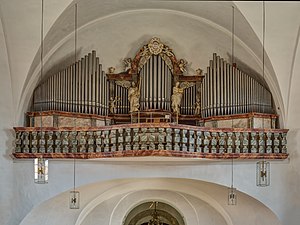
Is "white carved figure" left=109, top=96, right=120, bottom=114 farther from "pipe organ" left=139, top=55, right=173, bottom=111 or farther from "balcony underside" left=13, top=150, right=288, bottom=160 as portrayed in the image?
"balcony underside" left=13, top=150, right=288, bottom=160

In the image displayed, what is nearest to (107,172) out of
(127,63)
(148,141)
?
(148,141)

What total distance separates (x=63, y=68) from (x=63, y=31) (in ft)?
3.63

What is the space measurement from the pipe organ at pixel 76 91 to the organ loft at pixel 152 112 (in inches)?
1.0

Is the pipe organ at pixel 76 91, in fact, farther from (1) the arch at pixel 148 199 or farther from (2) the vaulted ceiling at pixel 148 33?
(1) the arch at pixel 148 199

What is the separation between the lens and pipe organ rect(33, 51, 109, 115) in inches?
633

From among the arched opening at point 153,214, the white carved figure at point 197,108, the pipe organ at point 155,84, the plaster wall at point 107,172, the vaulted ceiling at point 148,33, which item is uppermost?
the vaulted ceiling at point 148,33

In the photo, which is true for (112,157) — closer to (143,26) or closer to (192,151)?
(192,151)

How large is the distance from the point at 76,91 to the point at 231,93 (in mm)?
4058

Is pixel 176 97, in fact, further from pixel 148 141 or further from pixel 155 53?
pixel 148 141

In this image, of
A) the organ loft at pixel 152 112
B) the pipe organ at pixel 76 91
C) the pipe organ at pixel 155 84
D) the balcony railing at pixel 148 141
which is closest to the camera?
the balcony railing at pixel 148 141

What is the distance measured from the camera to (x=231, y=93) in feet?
53.7

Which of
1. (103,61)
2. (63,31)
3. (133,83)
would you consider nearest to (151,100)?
(133,83)

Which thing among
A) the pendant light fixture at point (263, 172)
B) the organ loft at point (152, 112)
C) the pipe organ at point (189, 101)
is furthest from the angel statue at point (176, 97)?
the pendant light fixture at point (263, 172)

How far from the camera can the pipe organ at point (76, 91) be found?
52.7 feet
